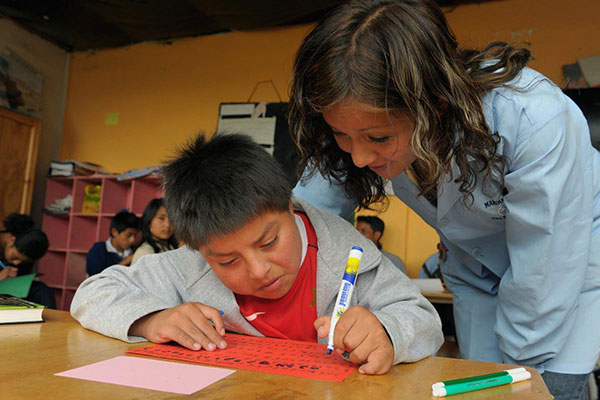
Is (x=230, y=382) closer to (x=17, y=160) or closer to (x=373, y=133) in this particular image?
Answer: (x=373, y=133)

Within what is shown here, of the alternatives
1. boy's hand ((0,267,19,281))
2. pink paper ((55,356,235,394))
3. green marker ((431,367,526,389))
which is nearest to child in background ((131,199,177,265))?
boy's hand ((0,267,19,281))

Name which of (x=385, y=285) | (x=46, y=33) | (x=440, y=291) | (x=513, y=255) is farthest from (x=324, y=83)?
(x=46, y=33)

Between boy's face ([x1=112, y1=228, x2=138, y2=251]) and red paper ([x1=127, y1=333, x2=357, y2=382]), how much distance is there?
3358 mm

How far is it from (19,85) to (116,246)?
1977 mm

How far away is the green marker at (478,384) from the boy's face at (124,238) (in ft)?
12.1

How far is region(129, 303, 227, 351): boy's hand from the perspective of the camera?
2.59ft

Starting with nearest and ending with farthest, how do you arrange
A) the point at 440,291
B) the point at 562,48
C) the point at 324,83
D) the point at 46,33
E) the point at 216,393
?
1. the point at 216,393
2. the point at 324,83
3. the point at 440,291
4. the point at 562,48
5. the point at 46,33

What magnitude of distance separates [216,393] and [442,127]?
0.59m

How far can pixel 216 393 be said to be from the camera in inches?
21.4

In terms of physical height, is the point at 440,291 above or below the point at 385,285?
below

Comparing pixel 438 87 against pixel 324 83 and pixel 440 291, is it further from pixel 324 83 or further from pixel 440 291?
pixel 440 291

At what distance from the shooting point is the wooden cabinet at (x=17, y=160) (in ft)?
15.0

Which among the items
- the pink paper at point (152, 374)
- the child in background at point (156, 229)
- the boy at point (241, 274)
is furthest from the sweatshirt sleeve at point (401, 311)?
the child in background at point (156, 229)

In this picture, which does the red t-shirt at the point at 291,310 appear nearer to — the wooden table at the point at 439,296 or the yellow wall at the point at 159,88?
the wooden table at the point at 439,296
